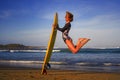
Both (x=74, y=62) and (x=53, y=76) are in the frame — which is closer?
(x=53, y=76)

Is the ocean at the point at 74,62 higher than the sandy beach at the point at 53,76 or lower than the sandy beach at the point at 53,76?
lower

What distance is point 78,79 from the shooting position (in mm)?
10891

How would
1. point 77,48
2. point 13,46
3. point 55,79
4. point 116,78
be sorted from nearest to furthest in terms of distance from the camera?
point 77,48
point 55,79
point 116,78
point 13,46

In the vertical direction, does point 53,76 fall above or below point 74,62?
above

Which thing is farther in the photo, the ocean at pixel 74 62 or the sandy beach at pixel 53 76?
the ocean at pixel 74 62

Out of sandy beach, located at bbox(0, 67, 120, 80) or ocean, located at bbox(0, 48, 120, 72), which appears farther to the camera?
ocean, located at bbox(0, 48, 120, 72)

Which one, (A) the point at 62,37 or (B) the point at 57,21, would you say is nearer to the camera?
(A) the point at 62,37

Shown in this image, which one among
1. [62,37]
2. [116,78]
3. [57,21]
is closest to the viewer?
[62,37]

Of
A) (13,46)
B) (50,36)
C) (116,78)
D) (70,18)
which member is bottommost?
(13,46)

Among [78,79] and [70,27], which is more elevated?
[70,27]

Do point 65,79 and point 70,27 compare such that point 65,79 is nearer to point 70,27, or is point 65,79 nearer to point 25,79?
point 25,79

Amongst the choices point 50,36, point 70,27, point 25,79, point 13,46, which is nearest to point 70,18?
point 70,27

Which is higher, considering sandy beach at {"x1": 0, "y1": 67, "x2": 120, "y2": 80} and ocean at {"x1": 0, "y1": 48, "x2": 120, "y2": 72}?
sandy beach at {"x1": 0, "y1": 67, "x2": 120, "y2": 80}

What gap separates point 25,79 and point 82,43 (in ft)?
12.6
